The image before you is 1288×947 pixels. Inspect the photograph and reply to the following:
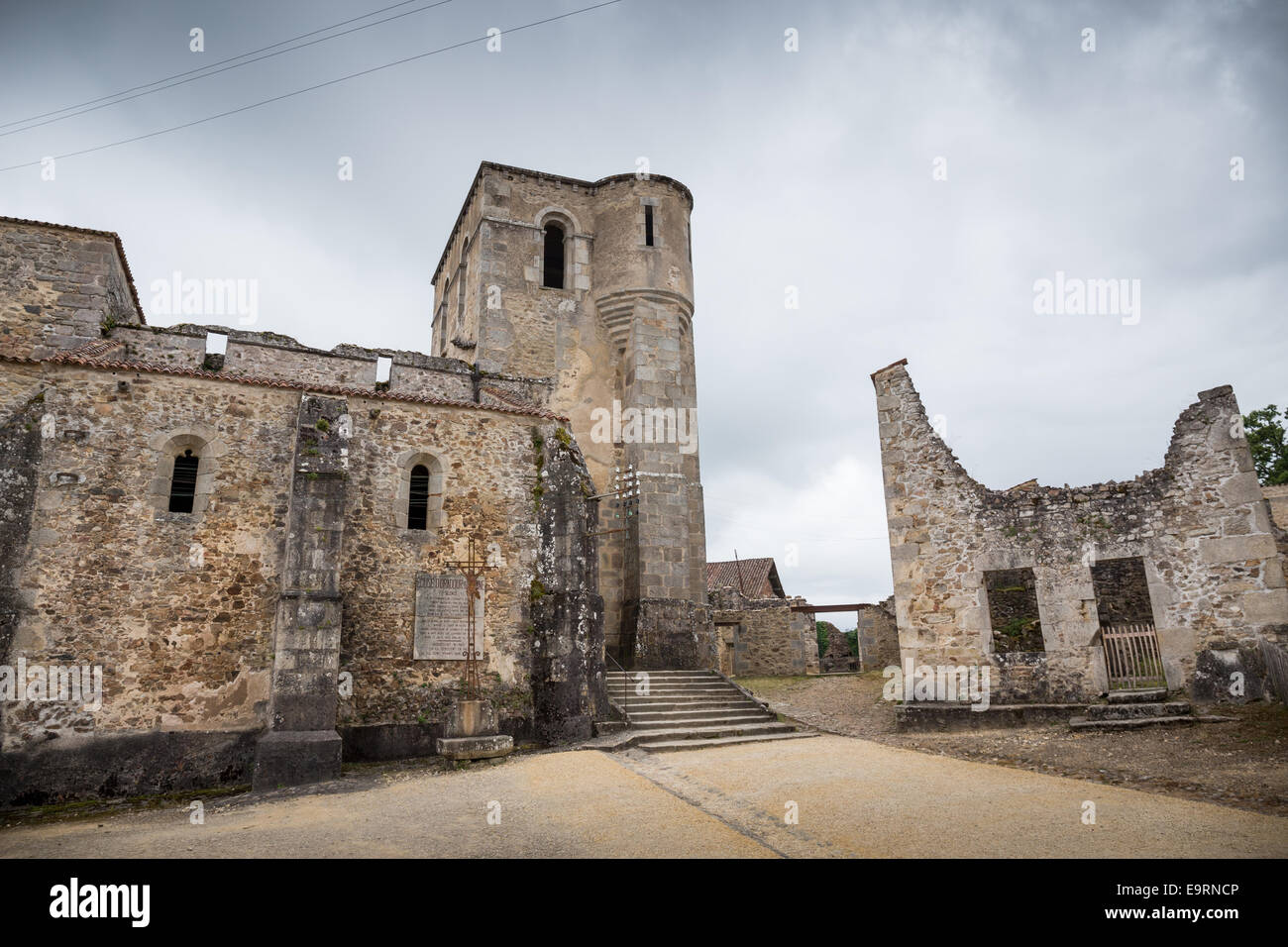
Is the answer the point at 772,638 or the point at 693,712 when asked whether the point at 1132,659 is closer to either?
the point at 693,712

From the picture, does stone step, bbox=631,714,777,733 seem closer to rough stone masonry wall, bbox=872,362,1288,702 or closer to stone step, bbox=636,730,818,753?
stone step, bbox=636,730,818,753

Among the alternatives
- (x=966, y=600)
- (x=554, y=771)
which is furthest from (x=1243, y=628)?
(x=554, y=771)

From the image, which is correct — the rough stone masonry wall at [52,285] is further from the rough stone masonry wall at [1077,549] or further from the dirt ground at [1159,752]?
the dirt ground at [1159,752]

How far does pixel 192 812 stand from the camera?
320 inches

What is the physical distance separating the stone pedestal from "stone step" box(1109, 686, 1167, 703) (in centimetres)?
922

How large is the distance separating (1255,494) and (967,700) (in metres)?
5.39

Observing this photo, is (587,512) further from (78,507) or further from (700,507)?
(78,507)

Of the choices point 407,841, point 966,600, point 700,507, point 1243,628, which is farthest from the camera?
point 700,507

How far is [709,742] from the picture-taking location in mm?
11562

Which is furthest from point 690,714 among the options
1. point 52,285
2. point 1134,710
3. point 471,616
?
point 52,285

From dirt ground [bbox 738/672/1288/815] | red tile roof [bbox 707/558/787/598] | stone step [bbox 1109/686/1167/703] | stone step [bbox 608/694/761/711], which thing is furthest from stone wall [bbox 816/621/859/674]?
stone step [bbox 1109/686/1167/703]

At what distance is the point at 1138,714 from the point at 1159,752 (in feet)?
5.41

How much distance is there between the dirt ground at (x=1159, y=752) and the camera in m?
7.00

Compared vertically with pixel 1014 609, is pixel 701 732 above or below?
below
